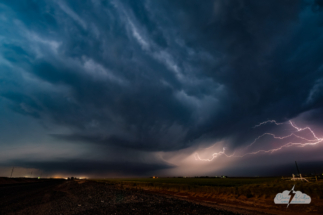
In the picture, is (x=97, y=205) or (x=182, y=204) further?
(x=182, y=204)

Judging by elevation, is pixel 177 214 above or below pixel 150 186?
above

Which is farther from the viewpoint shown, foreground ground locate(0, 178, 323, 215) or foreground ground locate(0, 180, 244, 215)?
A: foreground ground locate(0, 178, 323, 215)

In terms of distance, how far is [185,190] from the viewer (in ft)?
150

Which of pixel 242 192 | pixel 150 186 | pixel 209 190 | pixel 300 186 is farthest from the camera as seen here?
pixel 150 186

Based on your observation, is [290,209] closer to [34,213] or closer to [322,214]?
[322,214]

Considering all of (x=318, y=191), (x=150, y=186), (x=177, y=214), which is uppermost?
(x=318, y=191)

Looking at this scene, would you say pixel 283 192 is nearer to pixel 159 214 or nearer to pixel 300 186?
pixel 300 186

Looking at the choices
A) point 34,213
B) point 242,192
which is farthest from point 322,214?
point 34,213

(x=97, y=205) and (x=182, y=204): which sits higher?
(x=97, y=205)

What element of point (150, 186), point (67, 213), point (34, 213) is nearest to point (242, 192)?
point (67, 213)

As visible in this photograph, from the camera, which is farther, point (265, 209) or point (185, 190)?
point (185, 190)

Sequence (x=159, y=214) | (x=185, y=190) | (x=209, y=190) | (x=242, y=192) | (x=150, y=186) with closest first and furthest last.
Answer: (x=159, y=214), (x=242, y=192), (x=209, y=190), (x=185, y=190), (x=150, y=186)

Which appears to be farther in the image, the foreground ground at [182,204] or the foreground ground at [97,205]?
the foreground ground at [182,204]

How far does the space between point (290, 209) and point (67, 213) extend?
2623cm
